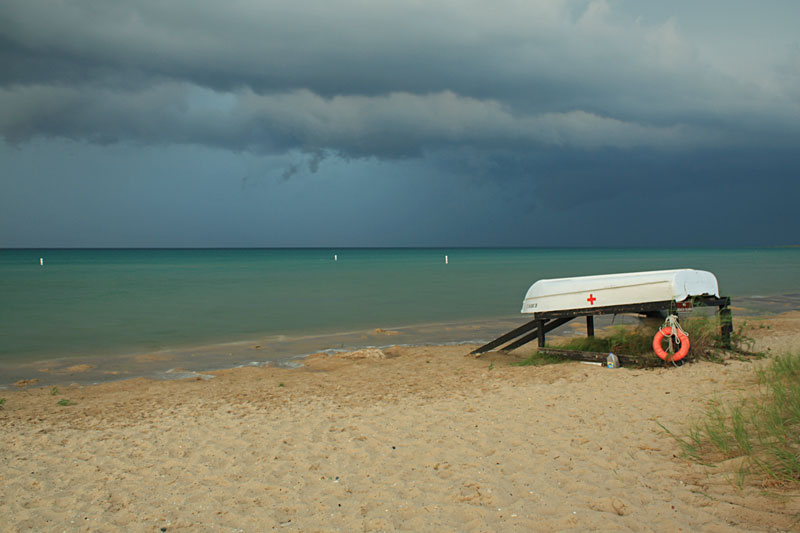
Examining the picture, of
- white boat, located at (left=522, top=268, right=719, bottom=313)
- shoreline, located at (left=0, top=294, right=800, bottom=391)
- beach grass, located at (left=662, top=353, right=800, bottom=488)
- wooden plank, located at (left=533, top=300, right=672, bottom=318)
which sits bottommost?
shoreline, located at (left=0, top=294, right=800, bottom=391)

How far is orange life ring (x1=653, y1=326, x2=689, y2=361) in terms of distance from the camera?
8.56m

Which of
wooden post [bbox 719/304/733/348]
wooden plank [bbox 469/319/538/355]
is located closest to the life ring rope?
wooden post [bbox 719/304/733/348]

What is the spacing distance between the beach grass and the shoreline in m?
4.44

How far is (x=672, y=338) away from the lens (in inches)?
348

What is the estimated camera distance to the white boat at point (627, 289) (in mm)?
8969

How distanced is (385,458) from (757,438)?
354cm

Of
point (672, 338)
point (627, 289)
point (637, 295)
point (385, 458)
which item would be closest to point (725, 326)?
point (672, 338)

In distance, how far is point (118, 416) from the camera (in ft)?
24.2

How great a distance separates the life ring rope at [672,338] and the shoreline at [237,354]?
1.45 m

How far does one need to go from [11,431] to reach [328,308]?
54.4ft

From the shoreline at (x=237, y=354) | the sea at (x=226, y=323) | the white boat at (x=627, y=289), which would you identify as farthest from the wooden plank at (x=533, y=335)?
the sea at (x=226, y=323)

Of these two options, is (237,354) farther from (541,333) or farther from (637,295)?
(637,295)

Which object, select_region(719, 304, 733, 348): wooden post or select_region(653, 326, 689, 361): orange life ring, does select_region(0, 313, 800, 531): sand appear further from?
select_region(719, 304, 733, 348): wooden post

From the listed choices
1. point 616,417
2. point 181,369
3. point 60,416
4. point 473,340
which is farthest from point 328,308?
point 616,417
